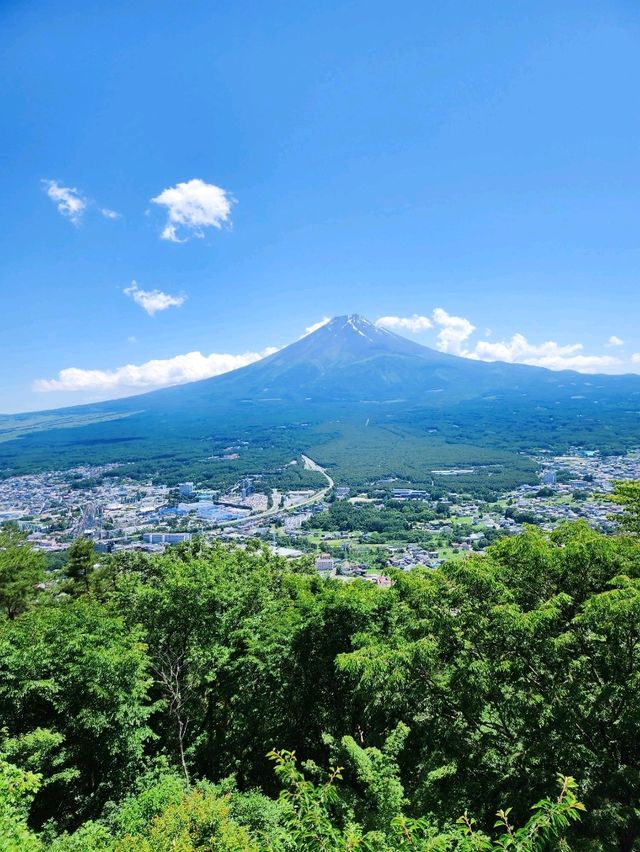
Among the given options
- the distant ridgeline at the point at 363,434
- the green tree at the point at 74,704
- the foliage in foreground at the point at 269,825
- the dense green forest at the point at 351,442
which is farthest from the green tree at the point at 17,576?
the distant ridgeline at the point at 363,434

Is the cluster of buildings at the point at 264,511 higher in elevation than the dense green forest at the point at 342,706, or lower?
lower

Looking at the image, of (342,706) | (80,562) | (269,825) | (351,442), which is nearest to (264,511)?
(80,562)

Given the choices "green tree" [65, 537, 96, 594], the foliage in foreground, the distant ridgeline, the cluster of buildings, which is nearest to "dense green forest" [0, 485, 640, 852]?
the foliage in foreground

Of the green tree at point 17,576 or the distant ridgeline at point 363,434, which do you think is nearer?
the green tree at point 17,576

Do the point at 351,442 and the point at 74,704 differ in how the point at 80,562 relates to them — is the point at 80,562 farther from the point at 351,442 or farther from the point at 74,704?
the point at 351,442

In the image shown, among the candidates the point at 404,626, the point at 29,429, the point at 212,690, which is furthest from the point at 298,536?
the point at 29,429

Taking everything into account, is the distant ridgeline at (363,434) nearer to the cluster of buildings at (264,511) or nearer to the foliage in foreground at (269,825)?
the cluster of buildings at (264,511)

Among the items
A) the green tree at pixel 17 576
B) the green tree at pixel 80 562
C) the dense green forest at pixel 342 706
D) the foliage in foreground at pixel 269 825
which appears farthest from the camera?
the green tree at pixel 80 562

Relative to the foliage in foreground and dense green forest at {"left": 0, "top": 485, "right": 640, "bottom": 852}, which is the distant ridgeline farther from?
the foliage in foreground

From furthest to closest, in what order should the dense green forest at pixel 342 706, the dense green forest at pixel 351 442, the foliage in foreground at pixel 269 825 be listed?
the dense green forest at pixel 351 442 < the dense green forest at pixel 342 706 < the foliage in foreground at pixel 269 825

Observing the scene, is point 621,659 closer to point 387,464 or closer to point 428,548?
point 428,548
